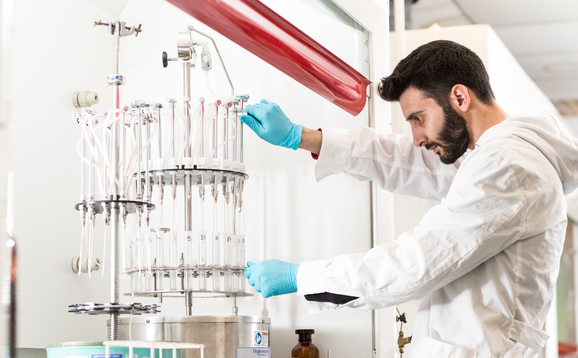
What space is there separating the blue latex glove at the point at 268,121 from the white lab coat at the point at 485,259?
38 centimetres

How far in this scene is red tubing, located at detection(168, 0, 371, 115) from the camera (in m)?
1.47

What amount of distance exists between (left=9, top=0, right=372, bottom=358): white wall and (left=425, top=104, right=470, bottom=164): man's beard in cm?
33

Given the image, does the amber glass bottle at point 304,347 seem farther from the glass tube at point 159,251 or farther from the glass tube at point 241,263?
the glass tube at point 159,251

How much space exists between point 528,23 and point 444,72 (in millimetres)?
2357

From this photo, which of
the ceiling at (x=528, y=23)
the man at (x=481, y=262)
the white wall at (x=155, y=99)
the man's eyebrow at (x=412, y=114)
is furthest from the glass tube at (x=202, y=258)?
the ceiling at (x=528, y=23)

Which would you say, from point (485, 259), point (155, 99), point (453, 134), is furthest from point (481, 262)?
point (155, 99)

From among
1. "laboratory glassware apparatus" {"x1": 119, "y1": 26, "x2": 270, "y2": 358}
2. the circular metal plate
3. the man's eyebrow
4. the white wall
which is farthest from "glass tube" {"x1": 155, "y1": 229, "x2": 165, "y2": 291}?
the man's eyebrow

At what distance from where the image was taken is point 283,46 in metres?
1.68

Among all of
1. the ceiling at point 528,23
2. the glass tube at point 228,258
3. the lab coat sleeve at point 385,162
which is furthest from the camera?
the ceiling at point 528,23

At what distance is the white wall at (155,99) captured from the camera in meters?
1.88

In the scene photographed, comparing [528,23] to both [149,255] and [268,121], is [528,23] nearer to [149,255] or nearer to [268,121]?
[268,121]

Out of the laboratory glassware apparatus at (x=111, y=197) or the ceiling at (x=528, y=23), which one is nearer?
the laboratory glassware apparatus at (x=111, y=197)

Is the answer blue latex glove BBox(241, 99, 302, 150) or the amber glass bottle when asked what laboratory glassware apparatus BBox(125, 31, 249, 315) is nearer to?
blue latex glove BBox(241, 99, 302, 150)

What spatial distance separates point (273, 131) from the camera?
177 cm
